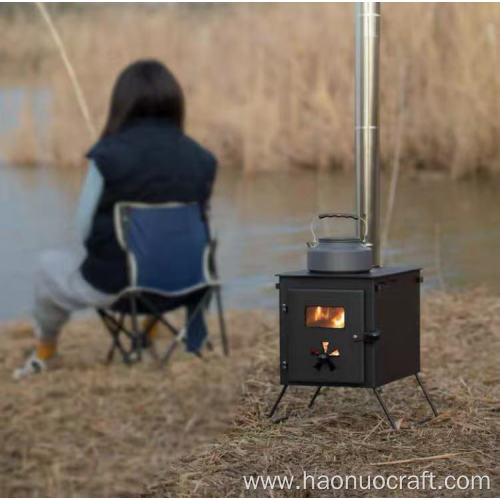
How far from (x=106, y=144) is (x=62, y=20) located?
14.1 ft

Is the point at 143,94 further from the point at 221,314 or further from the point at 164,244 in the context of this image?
the point at 221,314

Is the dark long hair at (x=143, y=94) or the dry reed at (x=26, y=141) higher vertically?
the dark long hair at (x=143, y=94)

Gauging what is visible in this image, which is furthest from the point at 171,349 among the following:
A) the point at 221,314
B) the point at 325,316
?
the point at 325,316

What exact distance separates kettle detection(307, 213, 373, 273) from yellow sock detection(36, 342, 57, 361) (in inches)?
72.9

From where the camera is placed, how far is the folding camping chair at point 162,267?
362 centimetres

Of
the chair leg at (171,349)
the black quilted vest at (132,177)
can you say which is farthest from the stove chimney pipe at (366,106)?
the chair leg at (171,349)

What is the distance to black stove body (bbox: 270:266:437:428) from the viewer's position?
2.29 m

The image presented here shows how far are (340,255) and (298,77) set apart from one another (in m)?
3.83

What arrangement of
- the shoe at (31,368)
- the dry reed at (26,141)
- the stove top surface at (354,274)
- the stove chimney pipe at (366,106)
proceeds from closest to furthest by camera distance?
the stove top surface at (354,274), the stove chimney pipe at (366,106), the shoe at (31,368), the dry reed at (26,141)

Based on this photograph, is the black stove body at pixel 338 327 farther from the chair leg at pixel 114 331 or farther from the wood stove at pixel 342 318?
the chair leg at pixel 114 331

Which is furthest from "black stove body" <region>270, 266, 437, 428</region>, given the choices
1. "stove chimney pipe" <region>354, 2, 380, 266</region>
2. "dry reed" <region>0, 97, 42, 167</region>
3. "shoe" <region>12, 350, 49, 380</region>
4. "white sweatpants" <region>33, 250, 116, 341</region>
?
"dry reed" <region>0, 97, 42, 167</region>

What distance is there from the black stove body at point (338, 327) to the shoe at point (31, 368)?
175 centimetres

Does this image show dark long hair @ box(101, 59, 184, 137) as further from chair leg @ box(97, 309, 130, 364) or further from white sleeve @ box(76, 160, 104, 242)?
chair leg @ box(97, 309, 130, 364)

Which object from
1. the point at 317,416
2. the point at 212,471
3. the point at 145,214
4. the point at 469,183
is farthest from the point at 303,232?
the point at 212,471
